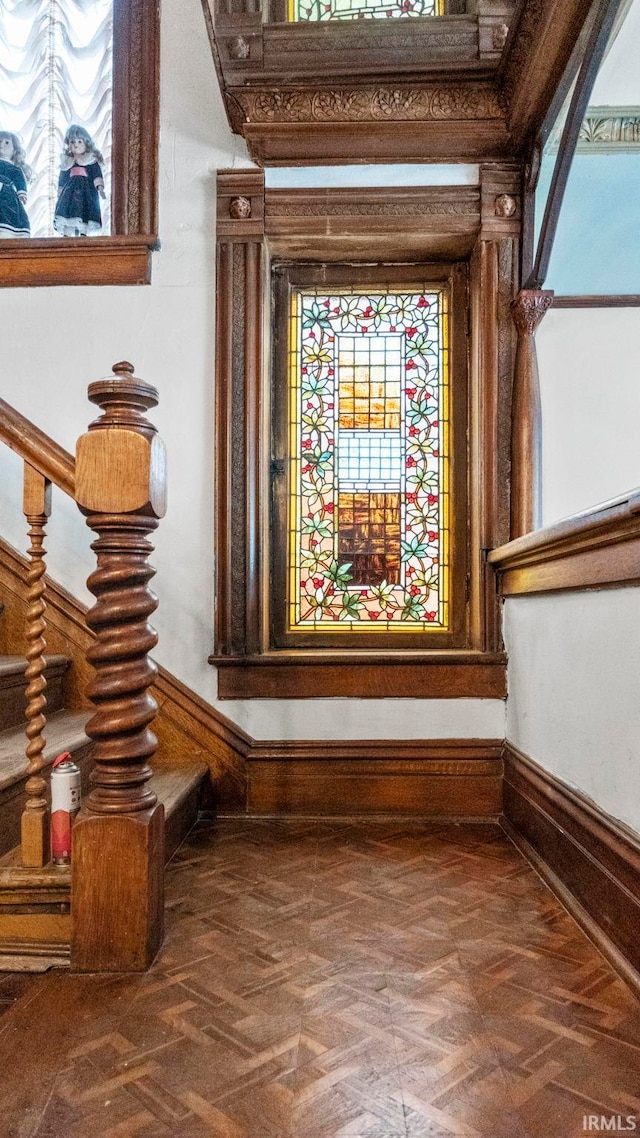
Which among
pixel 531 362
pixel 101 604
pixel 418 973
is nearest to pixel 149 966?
pixel 418 973

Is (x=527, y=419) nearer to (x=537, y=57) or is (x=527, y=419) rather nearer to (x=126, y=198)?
(x=537, y=57)

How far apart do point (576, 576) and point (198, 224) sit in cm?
202

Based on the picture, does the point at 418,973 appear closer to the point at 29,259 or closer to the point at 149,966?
the point at 149,966

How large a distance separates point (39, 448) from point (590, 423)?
2.20m

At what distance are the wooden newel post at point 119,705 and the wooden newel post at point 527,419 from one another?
63.3 inches

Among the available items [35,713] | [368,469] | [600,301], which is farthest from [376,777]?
→ [600,301]

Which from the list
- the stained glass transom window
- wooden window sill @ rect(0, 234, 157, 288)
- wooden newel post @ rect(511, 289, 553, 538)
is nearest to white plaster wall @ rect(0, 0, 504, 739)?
wooden window sill @ rect(0, 234, 157, 288)

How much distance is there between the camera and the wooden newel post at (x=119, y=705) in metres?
1.70

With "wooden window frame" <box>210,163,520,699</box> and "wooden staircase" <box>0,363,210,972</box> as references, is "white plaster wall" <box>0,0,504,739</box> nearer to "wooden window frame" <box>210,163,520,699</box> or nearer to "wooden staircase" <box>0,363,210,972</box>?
"wooden window frame" <box>210,163,520,699</box>

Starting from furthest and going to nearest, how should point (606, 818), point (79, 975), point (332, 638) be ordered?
1. point (332, 638)
2. point (606, 818)
3. point (79, 975)

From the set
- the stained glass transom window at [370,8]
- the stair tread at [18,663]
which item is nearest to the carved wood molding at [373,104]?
the stained glass transom window at [370,8]

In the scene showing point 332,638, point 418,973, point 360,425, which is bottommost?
point 418,973

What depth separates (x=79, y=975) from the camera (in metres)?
1.68

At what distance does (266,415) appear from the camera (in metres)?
3.05
